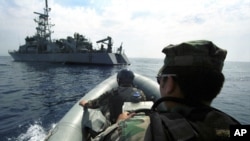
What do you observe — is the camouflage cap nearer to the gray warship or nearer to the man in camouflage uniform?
the man in camouflage uniform

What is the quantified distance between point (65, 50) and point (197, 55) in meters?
51.0

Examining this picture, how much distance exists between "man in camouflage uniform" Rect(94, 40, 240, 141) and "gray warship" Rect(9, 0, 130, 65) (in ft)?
144

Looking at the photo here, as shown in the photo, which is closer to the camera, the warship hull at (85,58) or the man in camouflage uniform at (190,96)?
the man in camouflage uniform at (190,96)

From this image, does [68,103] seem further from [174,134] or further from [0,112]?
[174,134]

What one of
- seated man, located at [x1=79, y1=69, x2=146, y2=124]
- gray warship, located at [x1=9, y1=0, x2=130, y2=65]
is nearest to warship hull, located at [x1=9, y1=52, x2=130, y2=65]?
gray warship, located at [x1=9, y1=0, x2=130, y2=65]

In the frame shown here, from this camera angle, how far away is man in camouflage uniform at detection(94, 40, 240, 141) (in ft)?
3.96

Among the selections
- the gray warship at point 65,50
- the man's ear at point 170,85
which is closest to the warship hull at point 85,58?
the gray warship at point 65,50

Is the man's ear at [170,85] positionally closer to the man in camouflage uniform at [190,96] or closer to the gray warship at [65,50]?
the man in camouflage uniform at [190,96]

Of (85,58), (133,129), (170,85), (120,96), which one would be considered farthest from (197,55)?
(85,58)

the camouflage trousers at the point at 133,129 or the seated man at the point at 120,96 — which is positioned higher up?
the camouflage trousers at the point at 133,129

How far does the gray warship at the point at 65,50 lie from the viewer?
4688 cm

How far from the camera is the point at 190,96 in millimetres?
1392

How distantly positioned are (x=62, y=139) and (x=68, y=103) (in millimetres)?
8080

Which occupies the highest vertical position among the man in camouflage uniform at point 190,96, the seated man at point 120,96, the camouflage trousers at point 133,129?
the man in camouflage uniform at point 190,96
